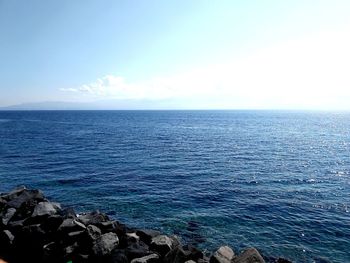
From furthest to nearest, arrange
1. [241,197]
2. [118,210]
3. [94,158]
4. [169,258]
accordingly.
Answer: [94,158], [241,197], [118,210], [169,258]

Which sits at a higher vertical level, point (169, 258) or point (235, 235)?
point (169, 258)

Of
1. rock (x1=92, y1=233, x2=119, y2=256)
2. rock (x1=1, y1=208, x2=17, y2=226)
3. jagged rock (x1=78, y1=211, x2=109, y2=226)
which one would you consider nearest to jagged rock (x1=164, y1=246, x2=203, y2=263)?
rock (x1=92, y1=233, x2=119, y2=256)

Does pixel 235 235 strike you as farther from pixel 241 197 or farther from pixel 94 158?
pixel 94 158

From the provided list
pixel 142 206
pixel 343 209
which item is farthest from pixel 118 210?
pixel 343 209

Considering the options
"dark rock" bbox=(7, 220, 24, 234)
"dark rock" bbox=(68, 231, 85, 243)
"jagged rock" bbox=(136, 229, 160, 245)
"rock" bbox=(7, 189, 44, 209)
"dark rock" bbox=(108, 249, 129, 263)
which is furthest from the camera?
"rock" bbox=(7, 189, 44, 209)

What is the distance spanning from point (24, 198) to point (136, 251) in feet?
43.5

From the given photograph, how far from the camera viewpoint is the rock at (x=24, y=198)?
965 inches

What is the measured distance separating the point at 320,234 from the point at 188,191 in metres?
14.2

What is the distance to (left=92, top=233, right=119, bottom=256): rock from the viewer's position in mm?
17078

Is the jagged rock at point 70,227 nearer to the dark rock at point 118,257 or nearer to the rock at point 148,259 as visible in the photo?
the dark rock at point 118,257

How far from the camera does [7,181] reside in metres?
39.9

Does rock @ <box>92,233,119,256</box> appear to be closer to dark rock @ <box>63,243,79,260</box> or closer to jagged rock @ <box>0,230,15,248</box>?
dark rock @ <box>63,243,79,260</box>

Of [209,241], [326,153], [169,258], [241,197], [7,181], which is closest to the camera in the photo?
[169,258]

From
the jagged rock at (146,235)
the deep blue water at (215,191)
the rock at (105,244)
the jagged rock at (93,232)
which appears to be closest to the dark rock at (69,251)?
the jagged rock at (93,232)
